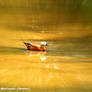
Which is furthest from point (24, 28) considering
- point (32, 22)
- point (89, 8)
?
point (89, 8)

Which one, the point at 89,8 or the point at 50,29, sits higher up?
the point at 89,8

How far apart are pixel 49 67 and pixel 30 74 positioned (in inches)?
5.4

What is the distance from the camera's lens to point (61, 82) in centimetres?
65

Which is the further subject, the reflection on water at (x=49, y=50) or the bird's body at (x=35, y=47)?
the bird's body at (x=35, y=47)

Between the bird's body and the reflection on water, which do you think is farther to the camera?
the bird's body

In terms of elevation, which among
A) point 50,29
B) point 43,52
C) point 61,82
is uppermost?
point 50,29

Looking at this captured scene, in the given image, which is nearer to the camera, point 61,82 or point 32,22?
point 61,82

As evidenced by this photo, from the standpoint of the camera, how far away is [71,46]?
1468 millimetres

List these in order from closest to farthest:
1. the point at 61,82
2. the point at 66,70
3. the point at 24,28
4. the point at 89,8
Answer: the point at 61,82 → the point at 66,70 → the point at 24,28 → the point at 89,8

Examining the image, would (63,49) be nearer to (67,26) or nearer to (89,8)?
(67,26)

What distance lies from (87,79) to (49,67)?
202mm

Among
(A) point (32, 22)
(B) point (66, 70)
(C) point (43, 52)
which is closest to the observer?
(B) point (66, 70)

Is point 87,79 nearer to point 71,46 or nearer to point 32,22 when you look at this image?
point 71,46

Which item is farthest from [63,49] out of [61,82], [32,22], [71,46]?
[61,82]
